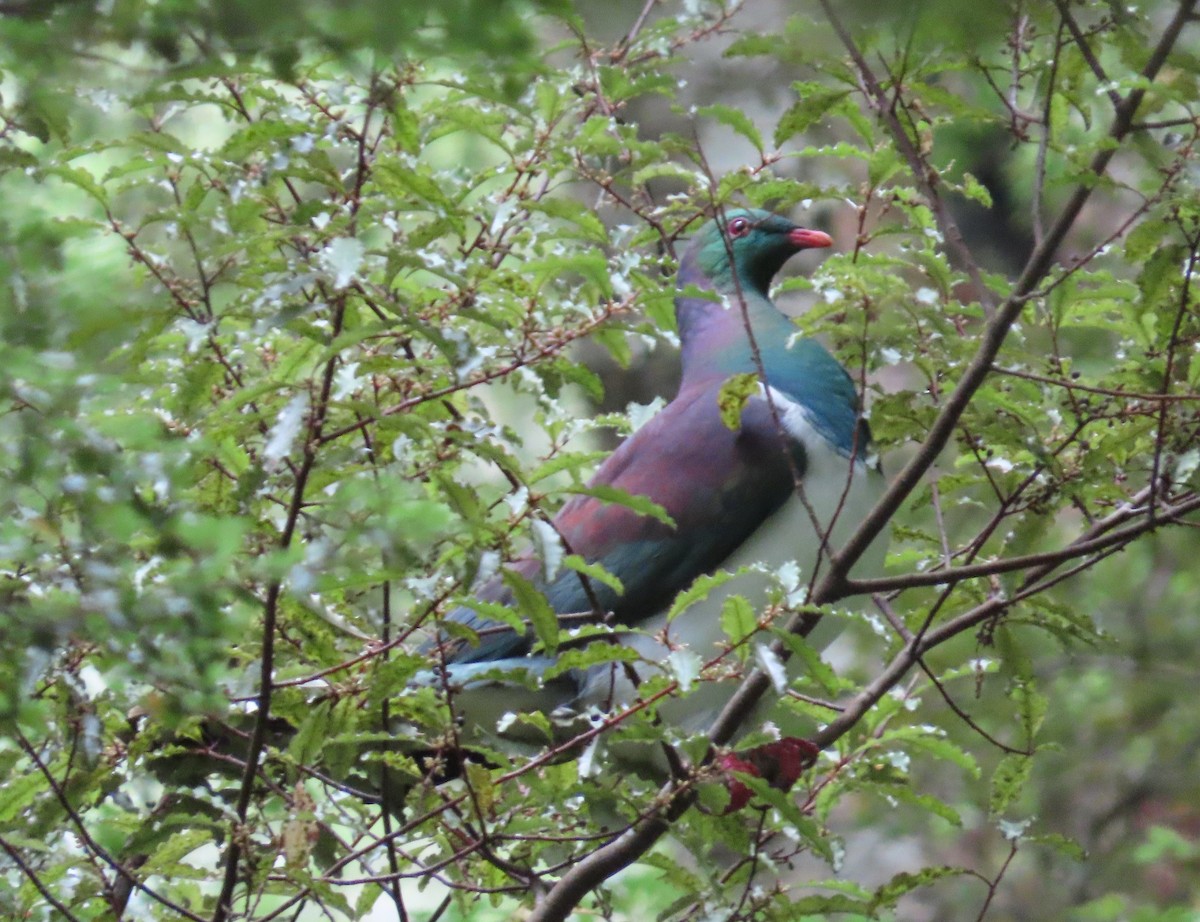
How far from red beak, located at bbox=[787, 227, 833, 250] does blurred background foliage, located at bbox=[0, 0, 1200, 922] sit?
106 cm

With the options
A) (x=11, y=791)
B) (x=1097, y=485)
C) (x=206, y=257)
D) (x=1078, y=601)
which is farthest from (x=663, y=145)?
(x=1078, y=601)

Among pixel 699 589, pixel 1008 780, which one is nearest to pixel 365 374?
pixel 699 589

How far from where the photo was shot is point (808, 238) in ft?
12.8

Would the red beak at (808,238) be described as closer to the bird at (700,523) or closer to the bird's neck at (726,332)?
the bird's neck at (726,332)

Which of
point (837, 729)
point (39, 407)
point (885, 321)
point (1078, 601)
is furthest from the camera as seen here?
point (1078, 601)

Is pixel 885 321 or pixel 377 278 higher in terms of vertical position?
pixel 377 278

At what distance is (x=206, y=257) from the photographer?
198 cm

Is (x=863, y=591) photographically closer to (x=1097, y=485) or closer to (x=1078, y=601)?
(x=1097, y=485)

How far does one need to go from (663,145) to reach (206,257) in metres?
0.72

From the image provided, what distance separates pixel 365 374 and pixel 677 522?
1.48 m

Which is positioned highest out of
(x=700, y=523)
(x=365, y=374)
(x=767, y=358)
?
(x=767, y=358)

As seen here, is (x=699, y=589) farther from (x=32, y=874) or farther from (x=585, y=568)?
(x=32, y=874)

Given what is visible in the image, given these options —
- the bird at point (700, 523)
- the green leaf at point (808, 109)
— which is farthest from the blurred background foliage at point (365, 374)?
the bird at point (700, 523)

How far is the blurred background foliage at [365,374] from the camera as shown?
1.46 meters
